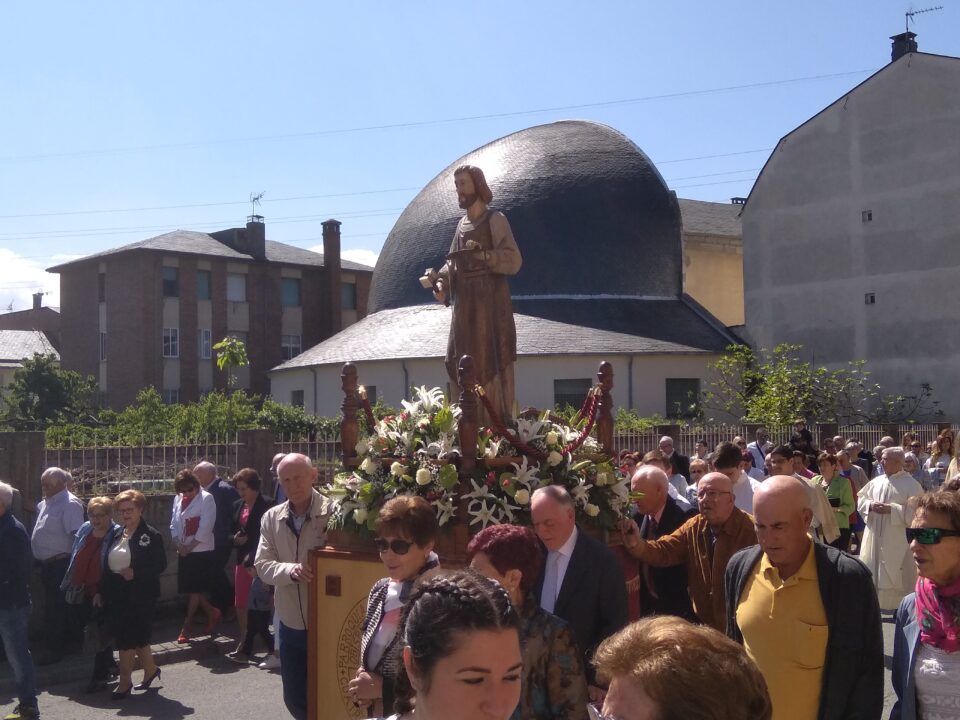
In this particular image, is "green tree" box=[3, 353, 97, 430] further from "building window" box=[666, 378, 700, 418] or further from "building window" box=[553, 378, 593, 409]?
"building window" box=[666, 378, 700, 418]

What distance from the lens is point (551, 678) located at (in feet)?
12.8

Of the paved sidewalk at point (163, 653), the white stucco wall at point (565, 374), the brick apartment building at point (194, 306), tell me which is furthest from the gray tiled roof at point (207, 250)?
the paved sidewalk at point (163, 653)

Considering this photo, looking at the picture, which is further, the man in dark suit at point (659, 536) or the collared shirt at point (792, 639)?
the man in dark suit at point (659, 536)

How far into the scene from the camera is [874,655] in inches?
161

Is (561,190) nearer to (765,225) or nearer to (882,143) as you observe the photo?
(765,225)

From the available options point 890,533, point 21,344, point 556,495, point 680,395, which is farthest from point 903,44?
point 21,344

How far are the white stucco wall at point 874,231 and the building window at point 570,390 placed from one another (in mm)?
8004

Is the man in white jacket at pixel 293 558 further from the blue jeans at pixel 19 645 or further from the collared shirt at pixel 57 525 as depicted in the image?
the collared shirt at pixel 57 525

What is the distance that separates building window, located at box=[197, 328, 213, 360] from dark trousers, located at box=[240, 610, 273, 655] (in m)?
44.0

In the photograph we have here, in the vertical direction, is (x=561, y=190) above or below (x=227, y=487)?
above

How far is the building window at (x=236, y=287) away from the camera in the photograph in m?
54.6

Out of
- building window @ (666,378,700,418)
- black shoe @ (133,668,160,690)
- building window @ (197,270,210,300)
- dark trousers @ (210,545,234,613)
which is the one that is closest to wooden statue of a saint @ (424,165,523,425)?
black shoe @ (133,668,160,690)

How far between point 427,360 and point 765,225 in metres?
13.4

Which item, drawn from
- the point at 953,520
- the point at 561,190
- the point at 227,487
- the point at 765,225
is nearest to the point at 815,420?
the point at 765,225
